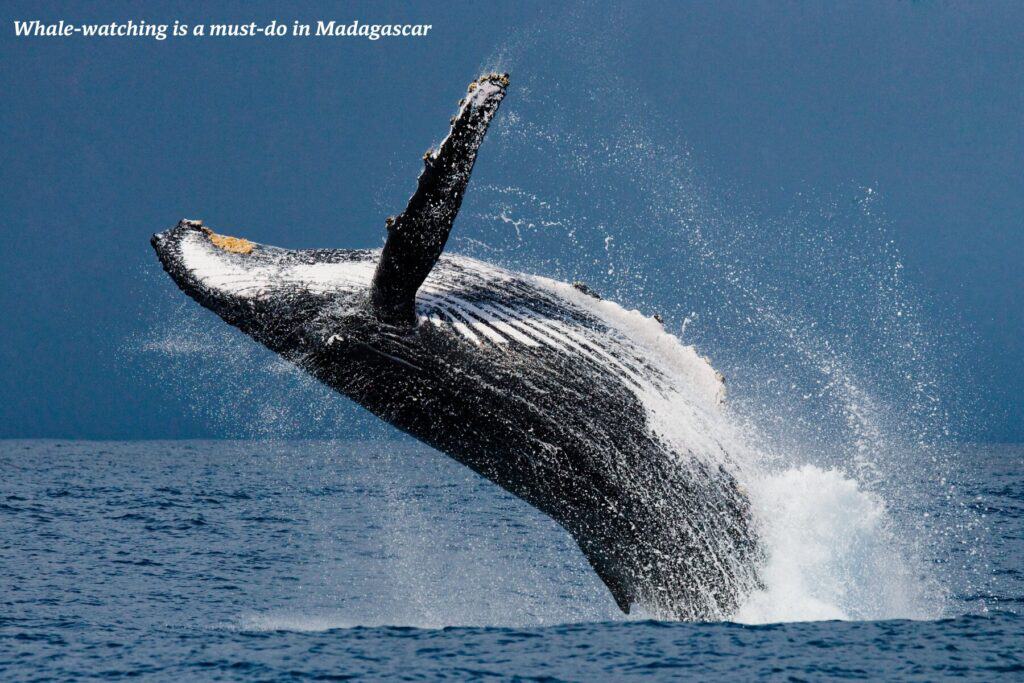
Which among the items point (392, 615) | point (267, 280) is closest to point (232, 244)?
point (267, 280)

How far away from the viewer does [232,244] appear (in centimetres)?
809

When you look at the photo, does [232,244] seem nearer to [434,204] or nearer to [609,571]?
[434,204]

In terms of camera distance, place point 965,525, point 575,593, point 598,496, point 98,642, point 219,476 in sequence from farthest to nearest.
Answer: point 219,476 → point 965,525 → point 575,593 → point 98,642 → point 598,496

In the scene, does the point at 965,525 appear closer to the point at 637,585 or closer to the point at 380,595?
the point at 380,595

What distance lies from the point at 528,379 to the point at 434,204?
148cm

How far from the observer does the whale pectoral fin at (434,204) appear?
6516mm

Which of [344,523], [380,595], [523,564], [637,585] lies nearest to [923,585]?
[523,564]

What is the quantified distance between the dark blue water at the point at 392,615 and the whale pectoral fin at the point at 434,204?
455cm

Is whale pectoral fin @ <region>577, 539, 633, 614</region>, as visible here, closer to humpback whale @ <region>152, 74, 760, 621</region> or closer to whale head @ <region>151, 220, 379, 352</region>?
humpback whale @ <region>152, 74, 760, 621</region>

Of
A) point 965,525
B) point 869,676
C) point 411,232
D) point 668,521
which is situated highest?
point 965,525

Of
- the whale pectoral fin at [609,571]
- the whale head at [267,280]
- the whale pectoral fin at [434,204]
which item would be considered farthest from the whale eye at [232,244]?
the whale pectoral fin at [609,571]

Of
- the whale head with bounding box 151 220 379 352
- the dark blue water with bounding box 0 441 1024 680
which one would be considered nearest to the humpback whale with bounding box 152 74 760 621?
the whale head with bounding box 151 220 379 352

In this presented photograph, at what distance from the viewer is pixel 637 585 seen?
325 inches

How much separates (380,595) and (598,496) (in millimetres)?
9616
